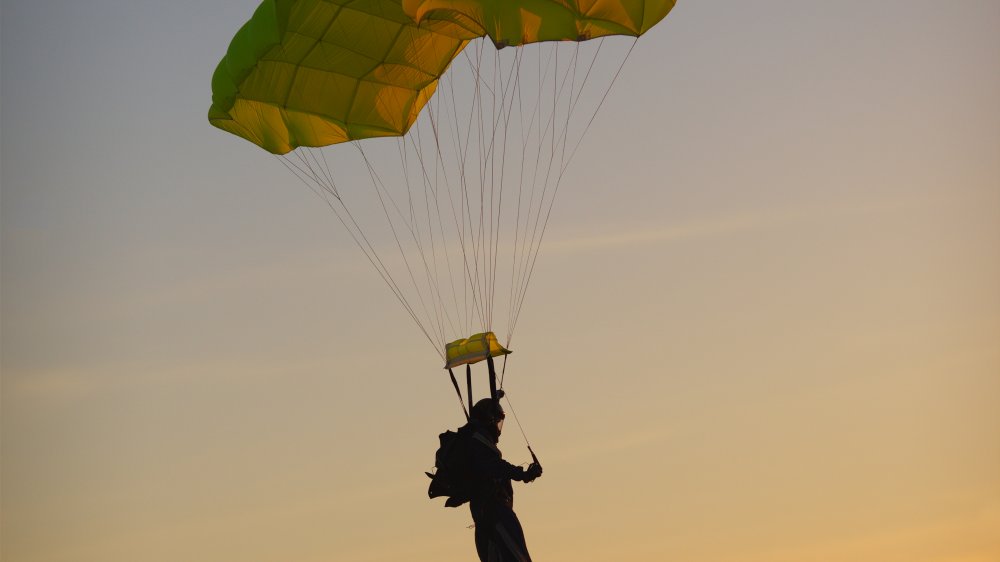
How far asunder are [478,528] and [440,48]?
23.4 ft

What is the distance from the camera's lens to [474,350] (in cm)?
2705

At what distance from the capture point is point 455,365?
27.2m

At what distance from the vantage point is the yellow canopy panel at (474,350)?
1061 inches

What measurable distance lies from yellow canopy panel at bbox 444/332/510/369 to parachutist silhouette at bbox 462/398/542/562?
73cm

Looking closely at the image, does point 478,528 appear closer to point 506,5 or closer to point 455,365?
point 455,365

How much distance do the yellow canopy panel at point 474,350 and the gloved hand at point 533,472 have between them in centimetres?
209

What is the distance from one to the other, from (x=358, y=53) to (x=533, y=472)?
703cm

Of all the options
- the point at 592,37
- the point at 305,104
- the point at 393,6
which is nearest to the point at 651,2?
the point at 592,37

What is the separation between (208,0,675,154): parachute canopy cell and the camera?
26359mm

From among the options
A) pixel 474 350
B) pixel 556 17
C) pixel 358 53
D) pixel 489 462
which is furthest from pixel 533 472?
pixel 358 53

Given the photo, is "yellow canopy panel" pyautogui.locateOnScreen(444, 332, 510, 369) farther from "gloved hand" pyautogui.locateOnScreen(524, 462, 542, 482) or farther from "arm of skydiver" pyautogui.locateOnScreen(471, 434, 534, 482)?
"gloved hand" pyautogui.locateOnScreen(524, 462, 542, 482)

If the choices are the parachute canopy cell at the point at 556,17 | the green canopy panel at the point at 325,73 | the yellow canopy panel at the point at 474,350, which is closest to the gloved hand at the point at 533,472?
the yellow canopy panel at the point at 474,350

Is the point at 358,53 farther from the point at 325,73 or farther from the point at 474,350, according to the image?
the point at 474,350

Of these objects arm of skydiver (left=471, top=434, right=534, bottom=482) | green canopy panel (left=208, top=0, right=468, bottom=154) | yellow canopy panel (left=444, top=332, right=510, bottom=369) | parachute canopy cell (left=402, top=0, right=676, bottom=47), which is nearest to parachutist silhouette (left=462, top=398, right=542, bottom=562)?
arm of skydiver (left=471, top=434, right=534, bottom=482)
